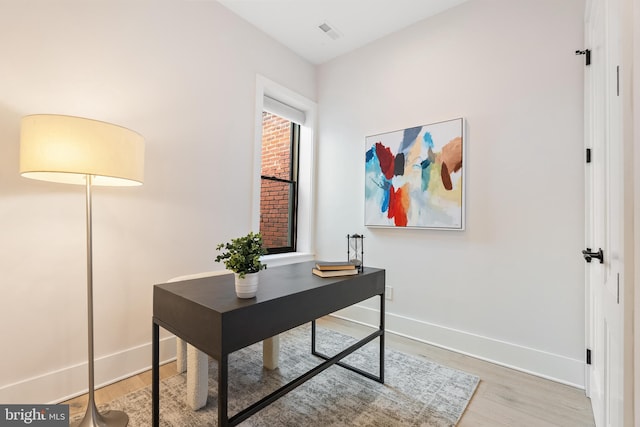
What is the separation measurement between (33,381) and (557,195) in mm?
3481

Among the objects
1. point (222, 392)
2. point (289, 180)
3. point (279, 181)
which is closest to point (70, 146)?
point (222, 392)

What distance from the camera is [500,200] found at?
2221 millimetres

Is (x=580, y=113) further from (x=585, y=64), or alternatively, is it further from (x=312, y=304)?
(x=312, y=304)

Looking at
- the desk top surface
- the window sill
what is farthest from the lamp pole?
the window sill

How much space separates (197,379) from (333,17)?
3.07 m

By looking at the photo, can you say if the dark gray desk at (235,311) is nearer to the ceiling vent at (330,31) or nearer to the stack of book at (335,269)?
the stack of book at (335,269)

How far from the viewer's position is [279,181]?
340 centimetres

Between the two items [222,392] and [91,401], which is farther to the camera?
[91,401]

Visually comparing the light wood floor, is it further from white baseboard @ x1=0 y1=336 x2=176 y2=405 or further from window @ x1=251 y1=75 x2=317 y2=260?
window @ x1=251 y1=75 x2=317 y2=260

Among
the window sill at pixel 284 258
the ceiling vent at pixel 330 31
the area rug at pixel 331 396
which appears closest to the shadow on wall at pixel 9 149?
the area rug at pixel 331 396

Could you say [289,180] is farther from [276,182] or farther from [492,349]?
[492,349]

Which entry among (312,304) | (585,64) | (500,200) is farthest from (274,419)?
(585,64)

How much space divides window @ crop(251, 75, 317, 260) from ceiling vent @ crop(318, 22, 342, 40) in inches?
26.6

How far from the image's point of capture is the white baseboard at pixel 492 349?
6.33 ft
